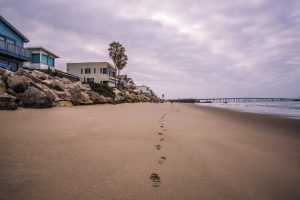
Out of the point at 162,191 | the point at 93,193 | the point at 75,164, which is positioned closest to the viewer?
the point at 93,193

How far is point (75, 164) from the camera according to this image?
2.57 meters

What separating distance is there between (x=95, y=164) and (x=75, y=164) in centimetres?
28

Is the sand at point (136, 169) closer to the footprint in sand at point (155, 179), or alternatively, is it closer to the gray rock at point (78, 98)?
the footprint in sand at point (155, 179)

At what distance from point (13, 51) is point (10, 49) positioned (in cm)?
44

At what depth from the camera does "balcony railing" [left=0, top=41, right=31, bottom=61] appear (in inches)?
811

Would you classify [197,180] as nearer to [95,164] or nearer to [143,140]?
[95,164]

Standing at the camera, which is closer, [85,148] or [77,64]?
[85,148]

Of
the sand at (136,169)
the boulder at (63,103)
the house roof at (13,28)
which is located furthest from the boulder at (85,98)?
the house roof at (13,28)

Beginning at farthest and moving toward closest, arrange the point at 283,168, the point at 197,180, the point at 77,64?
1. the point at 77,64
2. the point at 283,168
3. the point at 197,180

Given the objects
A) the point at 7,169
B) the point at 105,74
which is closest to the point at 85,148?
the point at 7,169

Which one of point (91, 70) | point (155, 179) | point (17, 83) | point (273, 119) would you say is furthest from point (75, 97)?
point (91, 70)

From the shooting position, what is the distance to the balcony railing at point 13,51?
20595 millimetres

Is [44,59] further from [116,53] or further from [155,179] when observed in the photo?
[155,179]

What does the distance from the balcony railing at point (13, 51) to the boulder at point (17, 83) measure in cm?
1429
